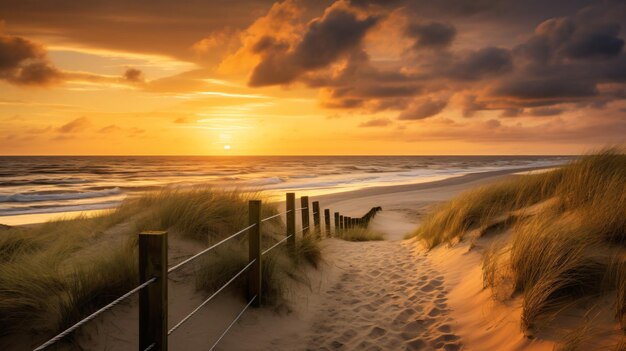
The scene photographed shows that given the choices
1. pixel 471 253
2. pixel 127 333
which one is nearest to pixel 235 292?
pixel 127 333

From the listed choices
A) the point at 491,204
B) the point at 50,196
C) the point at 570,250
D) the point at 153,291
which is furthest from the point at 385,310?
the point at 50,196

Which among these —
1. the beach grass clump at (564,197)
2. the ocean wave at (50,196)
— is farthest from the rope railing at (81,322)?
the ocean wave at (50,196)

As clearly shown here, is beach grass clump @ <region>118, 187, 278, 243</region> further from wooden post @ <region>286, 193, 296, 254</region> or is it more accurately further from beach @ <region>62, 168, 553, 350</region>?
beach @ <region>62, 168, 553, 350</region>

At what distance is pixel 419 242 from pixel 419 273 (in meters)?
2.75

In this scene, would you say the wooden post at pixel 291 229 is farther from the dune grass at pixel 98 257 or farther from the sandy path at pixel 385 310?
the sandy path at pixel 385 310

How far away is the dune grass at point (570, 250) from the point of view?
3.71m

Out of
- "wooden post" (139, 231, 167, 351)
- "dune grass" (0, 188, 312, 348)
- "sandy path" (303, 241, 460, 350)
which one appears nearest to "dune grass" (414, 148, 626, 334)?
"sandy path" (303, 241, 460, 350)

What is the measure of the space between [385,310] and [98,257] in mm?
3510

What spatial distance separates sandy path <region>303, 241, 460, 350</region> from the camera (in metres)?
4.48

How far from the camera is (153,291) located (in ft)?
8.99

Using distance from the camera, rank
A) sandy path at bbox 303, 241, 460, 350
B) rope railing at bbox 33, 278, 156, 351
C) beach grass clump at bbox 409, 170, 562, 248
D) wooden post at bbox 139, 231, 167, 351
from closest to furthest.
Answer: rope railing at bbox 33, 278, 156, 351 < wooden post at bbox 139, 231, 167, 351 < sandy path at bbox 303, 241, 460, 350 < beach grass clump at bbox 409, 170, 562, 248

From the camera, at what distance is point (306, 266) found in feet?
22.5

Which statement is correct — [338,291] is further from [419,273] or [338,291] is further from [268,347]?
[268,347]

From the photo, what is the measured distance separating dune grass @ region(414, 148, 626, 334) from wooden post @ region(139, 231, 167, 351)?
9.91ft
